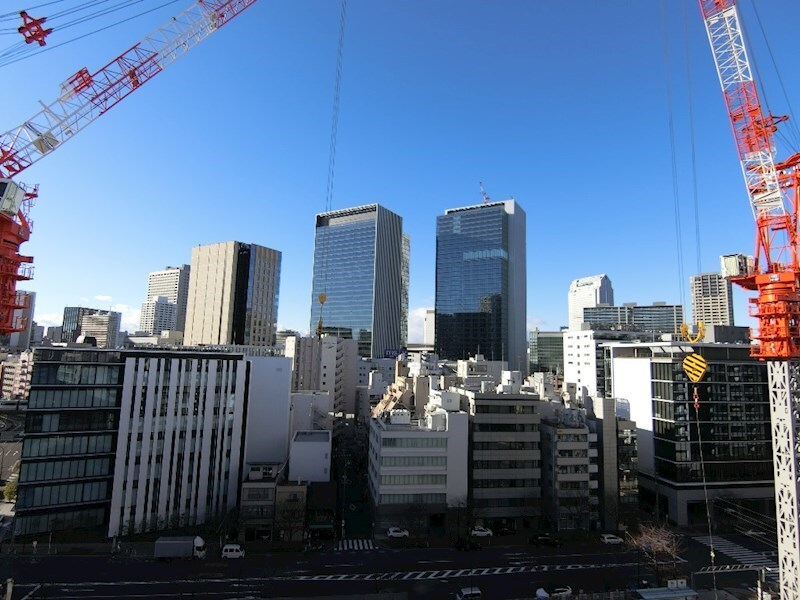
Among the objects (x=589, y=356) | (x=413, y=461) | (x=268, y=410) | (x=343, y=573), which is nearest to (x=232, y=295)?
(x=268, y=410)

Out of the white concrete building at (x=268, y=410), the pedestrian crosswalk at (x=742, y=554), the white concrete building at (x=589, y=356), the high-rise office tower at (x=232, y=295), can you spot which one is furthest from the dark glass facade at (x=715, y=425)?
the high-rise office tower at (x=232, y=295)

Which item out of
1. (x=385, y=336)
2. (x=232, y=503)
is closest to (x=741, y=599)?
(x=232, y=503)

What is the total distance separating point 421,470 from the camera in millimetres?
47562

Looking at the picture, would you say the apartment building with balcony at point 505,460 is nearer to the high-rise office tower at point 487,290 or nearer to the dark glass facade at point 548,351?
the high-rise office tower at point 487,290

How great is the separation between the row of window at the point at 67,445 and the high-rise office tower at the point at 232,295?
3365 inches

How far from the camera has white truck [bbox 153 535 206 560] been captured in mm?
39562

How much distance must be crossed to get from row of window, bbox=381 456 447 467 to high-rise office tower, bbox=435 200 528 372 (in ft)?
465

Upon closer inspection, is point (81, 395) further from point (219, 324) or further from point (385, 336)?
point (385, 336)

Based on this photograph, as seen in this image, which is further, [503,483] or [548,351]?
[548,351]

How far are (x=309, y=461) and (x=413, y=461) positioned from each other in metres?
13.0

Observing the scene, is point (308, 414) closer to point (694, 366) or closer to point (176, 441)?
point (176, 441)

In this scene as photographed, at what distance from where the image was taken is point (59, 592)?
33594 millimetres

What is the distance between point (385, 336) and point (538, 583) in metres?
141

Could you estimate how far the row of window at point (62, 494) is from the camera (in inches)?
1678
